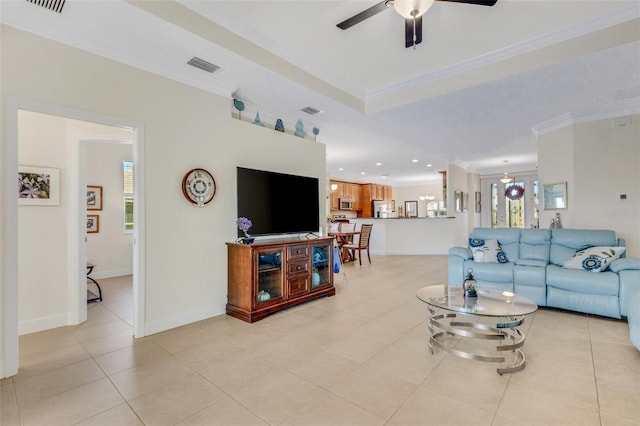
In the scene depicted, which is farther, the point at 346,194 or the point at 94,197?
the point at 346,194

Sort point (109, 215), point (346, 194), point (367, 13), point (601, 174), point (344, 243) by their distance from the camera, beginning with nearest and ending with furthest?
point (367, 13)
point (601, 174)
point (109, 215)
point (344, 243)
point (346, 194)

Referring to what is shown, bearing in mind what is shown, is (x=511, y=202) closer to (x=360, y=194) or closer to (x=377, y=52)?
(x=360, y=194)

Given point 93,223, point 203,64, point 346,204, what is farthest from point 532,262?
point 346,204

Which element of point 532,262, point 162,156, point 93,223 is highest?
point 162,156

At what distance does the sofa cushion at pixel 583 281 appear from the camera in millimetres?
3248

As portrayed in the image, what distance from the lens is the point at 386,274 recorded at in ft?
19.5

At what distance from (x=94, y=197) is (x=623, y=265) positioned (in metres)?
7.98

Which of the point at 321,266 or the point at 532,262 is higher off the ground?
the point at 532,262

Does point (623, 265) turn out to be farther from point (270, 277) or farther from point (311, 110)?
point (311, 110)

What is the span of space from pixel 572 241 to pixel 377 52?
344 centimetres

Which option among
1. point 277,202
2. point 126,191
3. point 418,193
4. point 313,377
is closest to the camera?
point 313,377

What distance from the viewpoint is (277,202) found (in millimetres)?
4023

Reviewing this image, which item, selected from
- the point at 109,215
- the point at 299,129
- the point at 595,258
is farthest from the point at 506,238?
the point at 109,215

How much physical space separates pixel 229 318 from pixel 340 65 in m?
3.18
